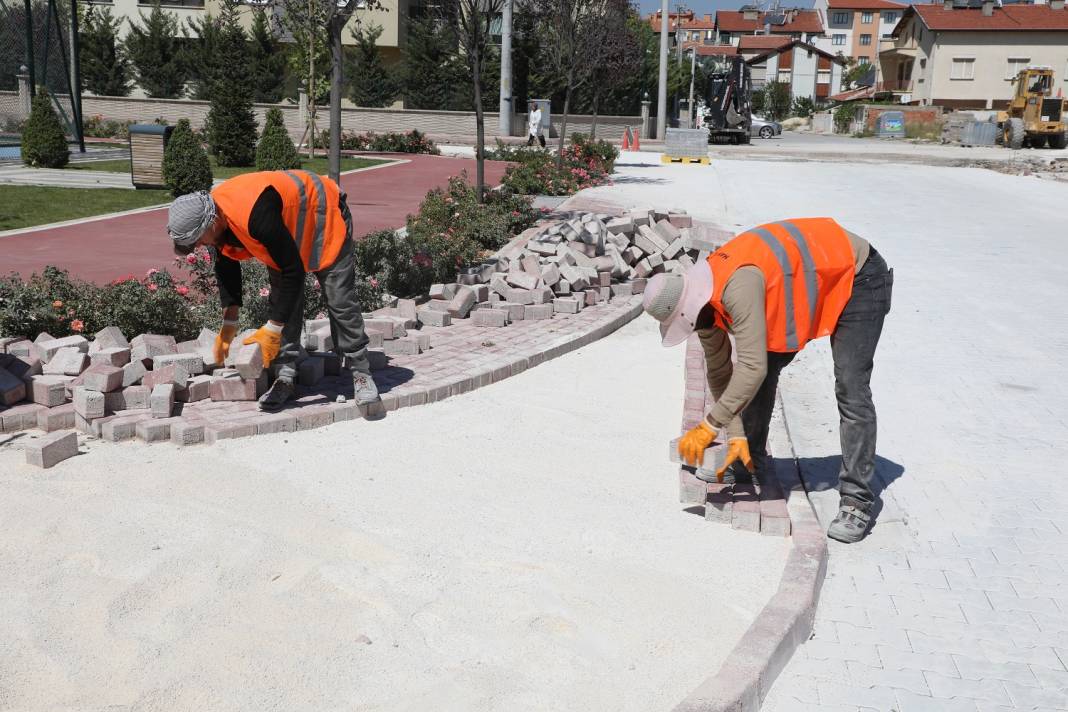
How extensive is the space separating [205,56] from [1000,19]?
161 feet

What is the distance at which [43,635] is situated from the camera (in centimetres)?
366

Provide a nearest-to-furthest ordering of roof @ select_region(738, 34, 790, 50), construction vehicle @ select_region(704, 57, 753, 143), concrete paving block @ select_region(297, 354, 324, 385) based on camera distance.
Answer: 1. concrete paving block @ select_region(297, 354, 324, 385)
2. construction vehicle @ select_region(704, 57, 753, 143)
3. roof @ select_region(738, 34, 790, 50)

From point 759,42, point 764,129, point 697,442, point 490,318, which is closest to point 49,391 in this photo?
point 490,318

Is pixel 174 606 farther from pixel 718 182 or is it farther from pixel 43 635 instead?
pixel 718 182

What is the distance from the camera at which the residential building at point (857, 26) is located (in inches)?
4186

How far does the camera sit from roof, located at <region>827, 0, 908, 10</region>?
105 m

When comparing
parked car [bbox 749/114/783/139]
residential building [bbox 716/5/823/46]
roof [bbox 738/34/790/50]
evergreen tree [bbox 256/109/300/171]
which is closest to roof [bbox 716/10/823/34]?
residential building [bbox 716/5/823/46]

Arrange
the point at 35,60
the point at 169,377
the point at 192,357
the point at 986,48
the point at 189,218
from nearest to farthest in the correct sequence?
1. the point at 189,218
2. the point at 169,377
3. the point at 192,357
4. the point at 35,60
5. the point at 986,48

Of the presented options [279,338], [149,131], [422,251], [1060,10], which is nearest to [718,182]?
[149,131]

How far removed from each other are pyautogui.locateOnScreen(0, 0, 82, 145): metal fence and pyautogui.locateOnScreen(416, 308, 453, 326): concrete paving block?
1832cm

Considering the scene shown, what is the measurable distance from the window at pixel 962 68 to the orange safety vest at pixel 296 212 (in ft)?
218

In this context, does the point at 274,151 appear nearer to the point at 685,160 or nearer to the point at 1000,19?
the point at 685,160

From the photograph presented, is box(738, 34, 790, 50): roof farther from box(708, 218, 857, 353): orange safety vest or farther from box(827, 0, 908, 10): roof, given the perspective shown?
box(708, 218, 857, 353): orange safety vest

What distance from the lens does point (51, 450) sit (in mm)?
5172
